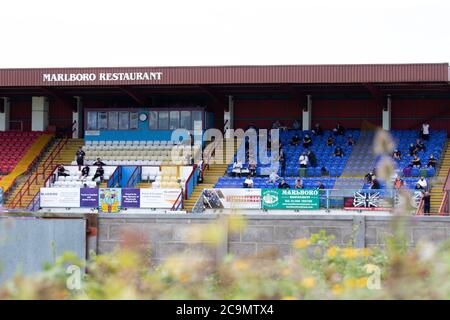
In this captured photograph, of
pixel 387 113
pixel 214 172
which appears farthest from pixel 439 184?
pixel 214 172

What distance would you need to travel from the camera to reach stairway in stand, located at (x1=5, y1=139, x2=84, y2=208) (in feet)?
129

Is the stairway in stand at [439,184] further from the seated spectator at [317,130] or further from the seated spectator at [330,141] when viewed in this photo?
the seated spectator at [317,130]

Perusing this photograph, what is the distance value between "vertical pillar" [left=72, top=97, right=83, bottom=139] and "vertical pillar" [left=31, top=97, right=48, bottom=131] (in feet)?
5.74

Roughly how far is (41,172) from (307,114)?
1428 centimetres

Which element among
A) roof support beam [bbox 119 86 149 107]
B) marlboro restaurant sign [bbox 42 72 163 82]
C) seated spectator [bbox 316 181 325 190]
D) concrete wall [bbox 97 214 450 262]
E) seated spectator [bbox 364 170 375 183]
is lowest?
concrete wall [bbox 97 214 450 262]

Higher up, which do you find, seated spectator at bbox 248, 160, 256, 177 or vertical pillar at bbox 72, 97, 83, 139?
vertical pillar at bbox 72, 97, 83, 139

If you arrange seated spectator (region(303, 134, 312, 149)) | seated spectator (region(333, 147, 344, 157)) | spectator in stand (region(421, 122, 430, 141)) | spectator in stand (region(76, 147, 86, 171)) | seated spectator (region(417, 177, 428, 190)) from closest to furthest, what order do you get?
1. seated spectator (region(417, 177, 428, 190))
2. seated spectator (region(333, 147, 344, 157))
3. spectator in stand (region(421, 122, 430, 141))
4. spectator in stand (region(76, 147, 86, 171))
5. seated spectator (region(303, 134, 312, 149))

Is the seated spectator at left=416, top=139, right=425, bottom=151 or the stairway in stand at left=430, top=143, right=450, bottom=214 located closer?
the stairway in stand at left=430, top=143, right=450, bottom=214

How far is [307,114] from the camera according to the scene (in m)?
46.2

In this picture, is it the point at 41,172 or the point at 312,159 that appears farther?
the point at 41,172

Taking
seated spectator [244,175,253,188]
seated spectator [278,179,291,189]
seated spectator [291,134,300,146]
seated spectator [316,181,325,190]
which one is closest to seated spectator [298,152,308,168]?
seated spectator [316,181,325,190]

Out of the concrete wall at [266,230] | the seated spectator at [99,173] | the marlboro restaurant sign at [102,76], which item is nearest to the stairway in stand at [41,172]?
the seated spectator at [99,173]

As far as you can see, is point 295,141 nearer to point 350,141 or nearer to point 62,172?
point 350,141

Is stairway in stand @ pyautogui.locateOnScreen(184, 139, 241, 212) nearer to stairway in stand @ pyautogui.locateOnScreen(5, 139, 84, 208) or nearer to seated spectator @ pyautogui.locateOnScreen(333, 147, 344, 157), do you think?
seated spectator @ pyautogui.locateOnScreen(333, 147, 344, 157)
